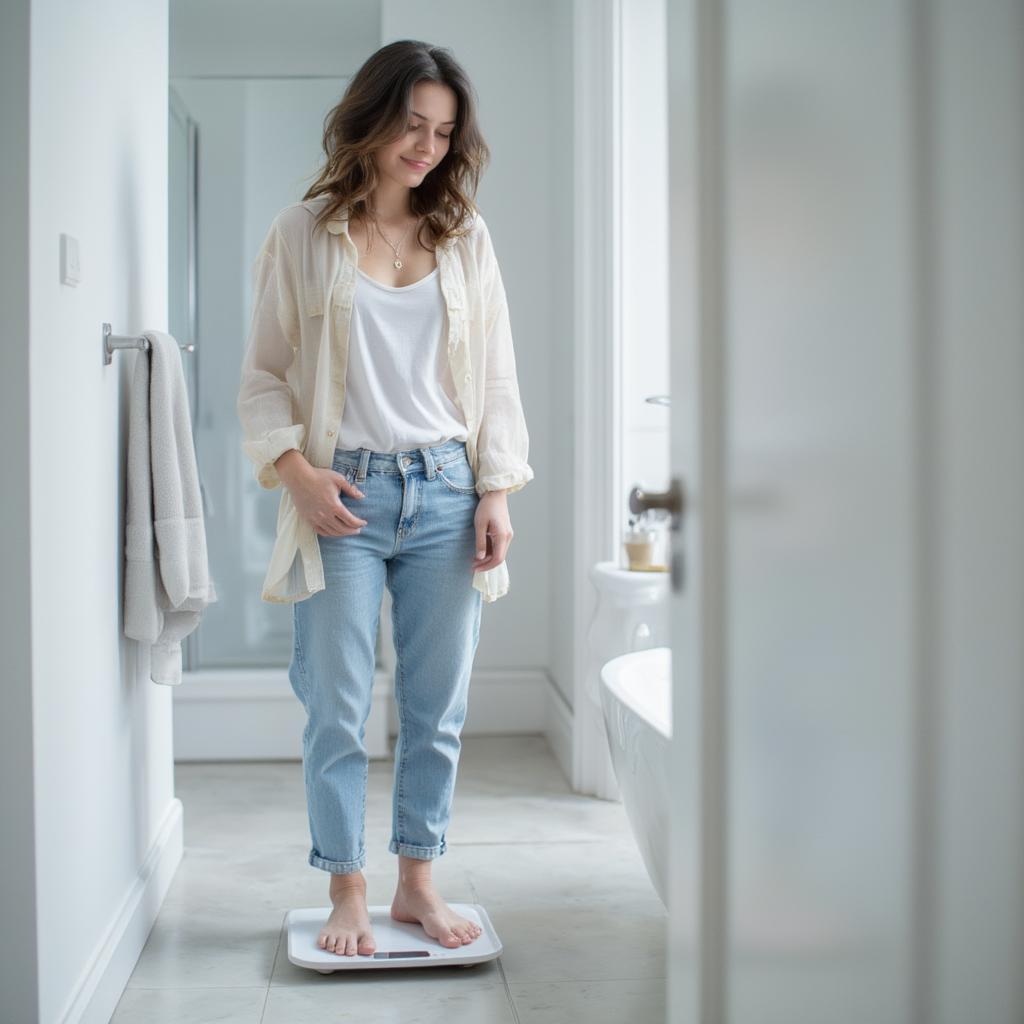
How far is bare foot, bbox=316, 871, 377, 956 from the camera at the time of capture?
183 cm

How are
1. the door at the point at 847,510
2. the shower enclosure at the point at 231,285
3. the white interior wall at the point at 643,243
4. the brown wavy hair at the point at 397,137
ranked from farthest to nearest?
the shower enclosure at the point at 231,285 → the white interior wall at the point at 643,243 → the brown wavy hair at the point at 397,137 → the door at the point at 847,510

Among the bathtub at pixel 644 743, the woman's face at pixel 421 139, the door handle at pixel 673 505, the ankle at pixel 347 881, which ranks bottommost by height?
the ankle at pixel 347 881

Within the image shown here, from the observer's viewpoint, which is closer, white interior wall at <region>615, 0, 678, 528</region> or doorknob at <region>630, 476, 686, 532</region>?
doorknob at <region>630, 476, 686, 532</region>

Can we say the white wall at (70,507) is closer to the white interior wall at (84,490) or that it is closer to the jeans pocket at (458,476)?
the white interior wall at (84,490)

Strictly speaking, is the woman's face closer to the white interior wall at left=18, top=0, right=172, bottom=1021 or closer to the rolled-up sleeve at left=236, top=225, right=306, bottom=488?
the rolled-up sleeve at left=236, top=225, right=306, bottom=488

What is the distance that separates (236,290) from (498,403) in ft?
5.60

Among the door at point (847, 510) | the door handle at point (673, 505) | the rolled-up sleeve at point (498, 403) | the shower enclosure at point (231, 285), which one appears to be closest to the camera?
the door at point (847, 510)

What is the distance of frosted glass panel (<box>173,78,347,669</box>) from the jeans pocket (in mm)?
1620

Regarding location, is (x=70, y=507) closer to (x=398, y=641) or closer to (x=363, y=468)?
(x=363, y=468)

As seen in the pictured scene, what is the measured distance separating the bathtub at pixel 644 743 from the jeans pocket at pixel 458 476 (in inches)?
17.0

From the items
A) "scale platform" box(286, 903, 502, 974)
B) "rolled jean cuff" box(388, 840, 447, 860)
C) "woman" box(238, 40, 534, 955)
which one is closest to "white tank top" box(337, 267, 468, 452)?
"woman" box(238, 40, 534, 955)

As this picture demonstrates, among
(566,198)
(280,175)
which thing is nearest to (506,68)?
(566,198)

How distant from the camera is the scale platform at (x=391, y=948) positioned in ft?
5.90

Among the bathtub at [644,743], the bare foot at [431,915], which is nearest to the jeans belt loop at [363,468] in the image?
the bathtub at [644,743]
